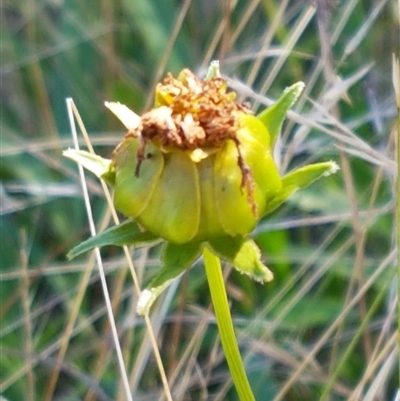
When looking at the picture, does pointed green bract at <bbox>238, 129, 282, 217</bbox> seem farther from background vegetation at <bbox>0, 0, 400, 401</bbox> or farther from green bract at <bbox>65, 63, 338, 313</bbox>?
background vegetation at <bbox>0, 0, 400, 401</bbox>

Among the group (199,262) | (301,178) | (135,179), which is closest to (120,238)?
(135,179)

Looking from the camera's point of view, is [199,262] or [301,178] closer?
[301,178]

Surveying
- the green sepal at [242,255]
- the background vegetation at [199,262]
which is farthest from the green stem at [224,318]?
the background vegetation at [199,262]

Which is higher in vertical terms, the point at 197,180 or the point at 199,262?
the point at 197,180

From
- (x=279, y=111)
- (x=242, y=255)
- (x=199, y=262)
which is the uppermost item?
(x=279, y=111)

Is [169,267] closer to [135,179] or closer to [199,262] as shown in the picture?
[135,179]

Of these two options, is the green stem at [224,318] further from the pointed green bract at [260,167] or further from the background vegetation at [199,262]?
the background vegetation at [199,262]
